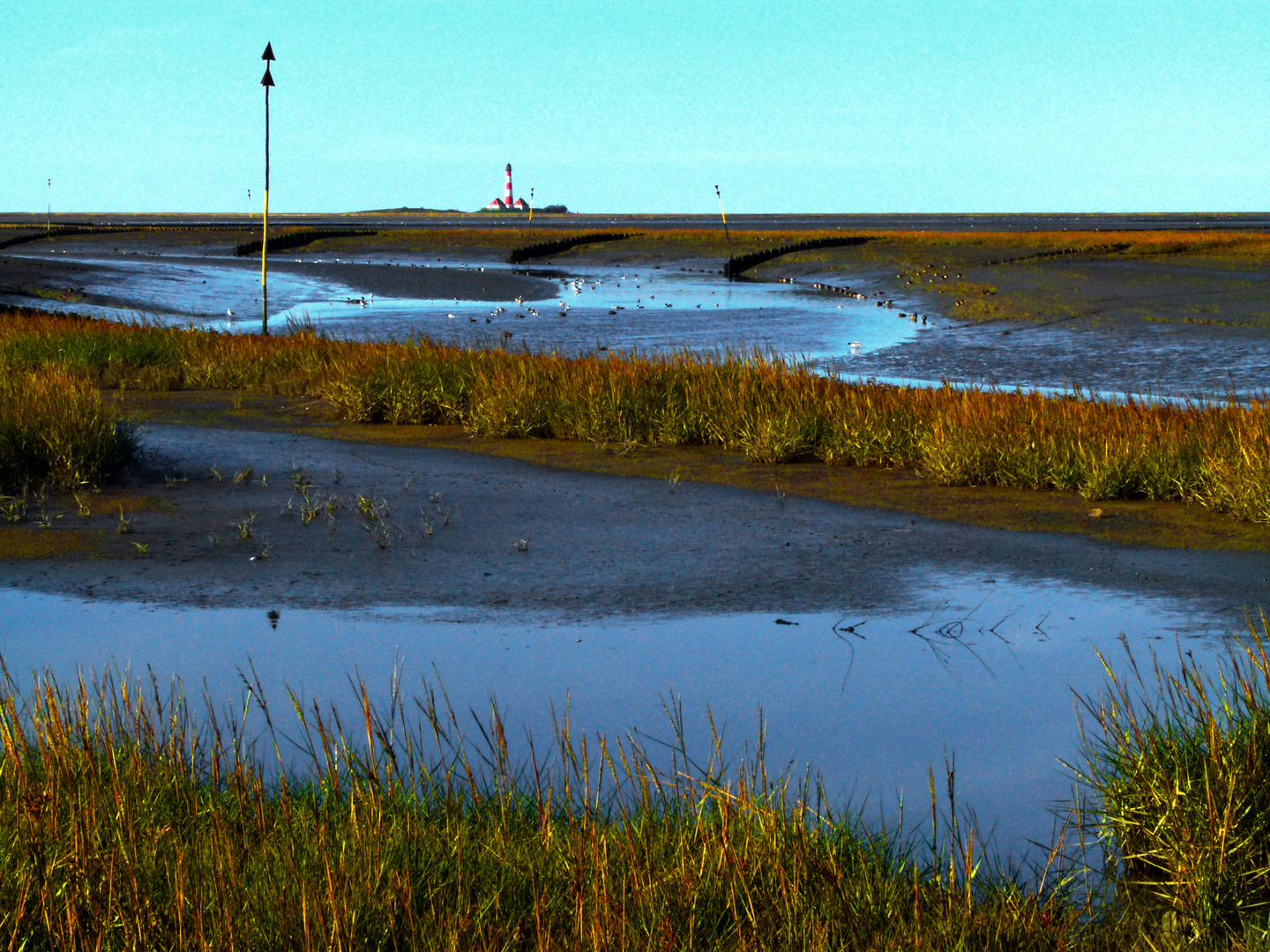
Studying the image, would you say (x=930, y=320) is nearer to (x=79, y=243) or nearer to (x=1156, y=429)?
(x=1156, y=429)

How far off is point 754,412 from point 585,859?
9.16 metres

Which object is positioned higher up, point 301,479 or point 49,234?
point 49,234

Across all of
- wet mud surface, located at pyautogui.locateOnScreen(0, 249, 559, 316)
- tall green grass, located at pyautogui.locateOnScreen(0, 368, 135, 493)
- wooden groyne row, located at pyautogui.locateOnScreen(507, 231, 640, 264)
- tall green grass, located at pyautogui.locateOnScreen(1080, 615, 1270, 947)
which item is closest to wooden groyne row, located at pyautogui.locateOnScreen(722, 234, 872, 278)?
wet mud surface, located at pyautogui.locateOnScreen(0, 249, 559, 316)

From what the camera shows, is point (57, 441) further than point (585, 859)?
Yes

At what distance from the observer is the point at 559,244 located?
56.8 meters

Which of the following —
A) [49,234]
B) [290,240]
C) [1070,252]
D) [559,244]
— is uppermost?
[49,234]

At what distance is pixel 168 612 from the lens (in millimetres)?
6797

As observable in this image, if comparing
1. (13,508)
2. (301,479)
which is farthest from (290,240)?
(13,508)

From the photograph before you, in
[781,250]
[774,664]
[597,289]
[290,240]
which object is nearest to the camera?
[774,664]

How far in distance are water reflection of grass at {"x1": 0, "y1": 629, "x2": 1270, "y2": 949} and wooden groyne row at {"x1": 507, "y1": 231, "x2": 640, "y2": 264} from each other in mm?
49806

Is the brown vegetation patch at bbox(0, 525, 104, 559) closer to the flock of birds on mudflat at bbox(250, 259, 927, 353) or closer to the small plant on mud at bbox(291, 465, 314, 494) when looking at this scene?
the small plant on mud at bbox(291, 465, 314, 494)

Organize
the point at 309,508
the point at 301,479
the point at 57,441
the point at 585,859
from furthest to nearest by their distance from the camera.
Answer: the point at 301,479 < the point at 57,441 < the point at 309,508 < the point at 585,859

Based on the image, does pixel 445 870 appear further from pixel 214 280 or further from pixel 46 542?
pixel 214 280

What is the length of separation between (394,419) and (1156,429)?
7.57 meters
